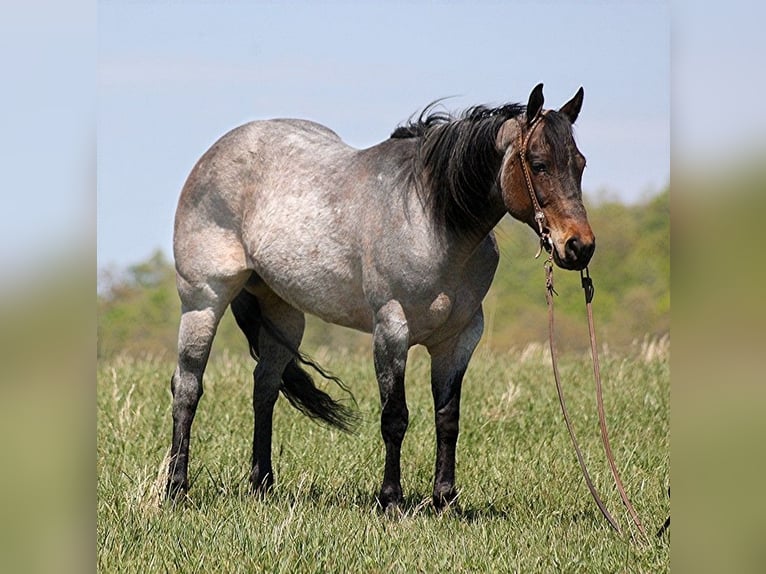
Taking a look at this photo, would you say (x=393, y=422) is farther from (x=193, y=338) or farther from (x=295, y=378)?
(x=193, y=338)

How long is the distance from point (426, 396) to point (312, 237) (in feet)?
9.72

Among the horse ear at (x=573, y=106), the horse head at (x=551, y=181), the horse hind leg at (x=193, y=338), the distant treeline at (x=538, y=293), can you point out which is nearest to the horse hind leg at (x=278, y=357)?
the horse hind leg at (x=193, y=338)

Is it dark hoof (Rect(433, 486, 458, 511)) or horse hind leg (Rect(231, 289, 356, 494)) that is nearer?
dark hoof (Rect(433, 486, 458, 511))

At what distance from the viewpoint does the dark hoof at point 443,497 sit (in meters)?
5.38

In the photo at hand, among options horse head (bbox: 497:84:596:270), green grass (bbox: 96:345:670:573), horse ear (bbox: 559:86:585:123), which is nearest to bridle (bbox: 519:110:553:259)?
horse head (bbox: 497:84:596:270)

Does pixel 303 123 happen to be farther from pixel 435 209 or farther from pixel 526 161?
pixel 526 161

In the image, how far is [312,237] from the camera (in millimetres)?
5598

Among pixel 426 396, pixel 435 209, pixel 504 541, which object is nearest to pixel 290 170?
pixel 435 209

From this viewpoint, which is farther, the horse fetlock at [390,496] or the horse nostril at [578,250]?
the horse fetlock at [390,496]

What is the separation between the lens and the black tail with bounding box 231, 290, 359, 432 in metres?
6.36

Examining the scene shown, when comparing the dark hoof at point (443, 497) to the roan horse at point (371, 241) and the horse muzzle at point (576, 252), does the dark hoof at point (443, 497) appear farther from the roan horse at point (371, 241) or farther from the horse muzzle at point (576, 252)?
the horse muzzle at point (576, 252)

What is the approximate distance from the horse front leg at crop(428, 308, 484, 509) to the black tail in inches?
40.1

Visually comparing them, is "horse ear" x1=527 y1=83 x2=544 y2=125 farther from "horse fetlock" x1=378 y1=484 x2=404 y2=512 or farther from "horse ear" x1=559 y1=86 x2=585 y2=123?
"horse fetlock" x1=378 y1=484 x2=404 y2=512
